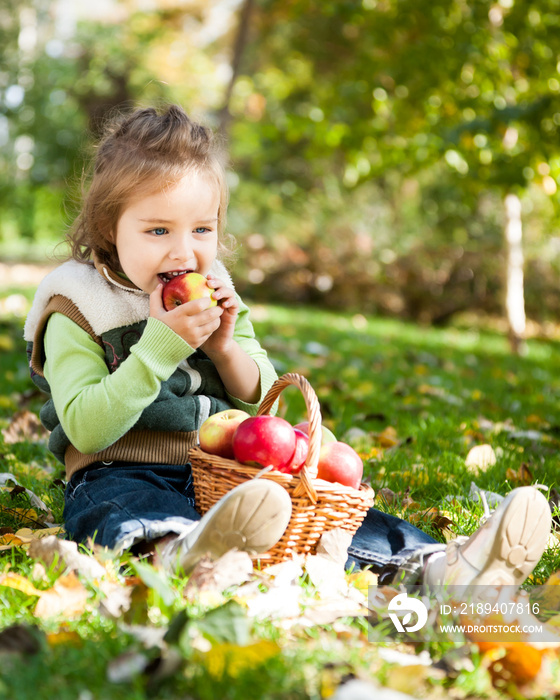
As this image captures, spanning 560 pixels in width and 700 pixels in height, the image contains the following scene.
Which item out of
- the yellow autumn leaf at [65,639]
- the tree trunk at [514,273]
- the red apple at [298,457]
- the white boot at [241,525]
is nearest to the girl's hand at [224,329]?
the red apple at [298,457]

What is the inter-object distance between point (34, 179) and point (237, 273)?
9.27 meters

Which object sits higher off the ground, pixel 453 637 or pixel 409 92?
pixel 409 92

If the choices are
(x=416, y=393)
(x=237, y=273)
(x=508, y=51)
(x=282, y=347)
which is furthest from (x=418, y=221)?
(x=416, y=393)

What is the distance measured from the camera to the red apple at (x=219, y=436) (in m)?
1.90

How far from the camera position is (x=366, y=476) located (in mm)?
2662

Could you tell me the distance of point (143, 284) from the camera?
2.09m

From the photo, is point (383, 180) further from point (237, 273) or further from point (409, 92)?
point (409, 92)

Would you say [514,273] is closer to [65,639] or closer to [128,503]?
[128,503]

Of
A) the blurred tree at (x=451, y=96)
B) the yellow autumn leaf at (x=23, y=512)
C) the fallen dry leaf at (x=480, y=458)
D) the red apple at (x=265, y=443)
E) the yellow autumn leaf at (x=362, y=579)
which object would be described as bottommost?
the yellow autumn leaf at (x=23, y=512)

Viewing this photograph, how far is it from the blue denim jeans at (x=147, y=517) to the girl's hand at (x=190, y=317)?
42 cm

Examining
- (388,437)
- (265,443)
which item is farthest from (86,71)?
(265,443)

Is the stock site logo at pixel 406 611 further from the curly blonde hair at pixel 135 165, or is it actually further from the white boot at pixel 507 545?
the curly blonde hair at pixel 135 165

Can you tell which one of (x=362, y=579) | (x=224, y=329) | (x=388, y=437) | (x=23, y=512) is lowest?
(x=388, y=437)

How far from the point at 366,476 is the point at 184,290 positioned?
1132 mm
